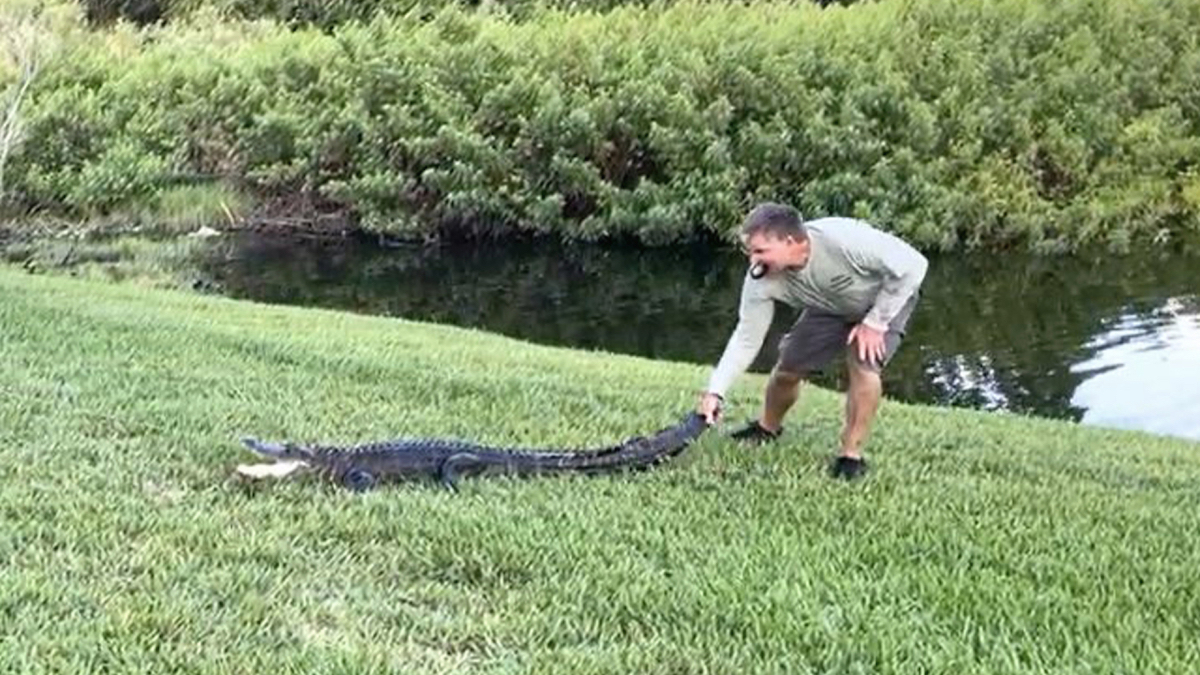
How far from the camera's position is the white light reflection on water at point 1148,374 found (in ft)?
42.2

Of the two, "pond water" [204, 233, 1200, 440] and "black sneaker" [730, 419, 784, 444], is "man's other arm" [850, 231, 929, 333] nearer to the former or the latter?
"black sneaker" [730, 419, 784, 444]

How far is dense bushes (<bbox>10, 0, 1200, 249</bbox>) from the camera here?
2280 cm

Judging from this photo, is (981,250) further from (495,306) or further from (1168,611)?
(1168,611)

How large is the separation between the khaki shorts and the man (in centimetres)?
1

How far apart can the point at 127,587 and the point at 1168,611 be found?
9.05 feet

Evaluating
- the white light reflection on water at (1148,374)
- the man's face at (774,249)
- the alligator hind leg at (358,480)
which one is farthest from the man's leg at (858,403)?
the white light reflection on water at (1148,374)

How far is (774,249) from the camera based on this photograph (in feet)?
17.7

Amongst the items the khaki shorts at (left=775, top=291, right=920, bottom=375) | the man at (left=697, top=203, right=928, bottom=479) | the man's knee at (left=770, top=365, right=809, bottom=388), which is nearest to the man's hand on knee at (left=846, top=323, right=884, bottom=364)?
the man at (left=697, top=203, right=928, bottom=479)

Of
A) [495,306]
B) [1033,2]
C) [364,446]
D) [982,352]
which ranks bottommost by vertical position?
[495,306]

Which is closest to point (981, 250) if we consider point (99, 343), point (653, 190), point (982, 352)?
point (653, 190)

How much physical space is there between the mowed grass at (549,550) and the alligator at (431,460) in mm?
75

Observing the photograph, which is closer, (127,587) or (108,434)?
(127,587)

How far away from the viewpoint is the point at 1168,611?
4.10 m

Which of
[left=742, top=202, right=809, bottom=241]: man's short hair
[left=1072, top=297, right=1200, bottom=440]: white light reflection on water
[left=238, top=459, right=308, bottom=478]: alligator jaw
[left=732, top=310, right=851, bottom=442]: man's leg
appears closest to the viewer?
[left=238, top=459, right=308, bottom=478]: alligator jaw
